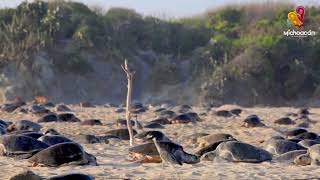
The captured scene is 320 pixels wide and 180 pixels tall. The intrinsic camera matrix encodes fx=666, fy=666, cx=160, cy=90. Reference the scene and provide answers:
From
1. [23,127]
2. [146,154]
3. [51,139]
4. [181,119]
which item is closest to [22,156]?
[51,139]

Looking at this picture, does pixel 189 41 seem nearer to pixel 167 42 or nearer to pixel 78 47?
pixel 167 42

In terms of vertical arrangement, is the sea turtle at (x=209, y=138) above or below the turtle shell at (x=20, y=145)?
below

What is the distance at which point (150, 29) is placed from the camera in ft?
104

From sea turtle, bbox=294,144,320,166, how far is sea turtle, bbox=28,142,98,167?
2565 mm

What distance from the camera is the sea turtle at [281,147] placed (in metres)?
8.97

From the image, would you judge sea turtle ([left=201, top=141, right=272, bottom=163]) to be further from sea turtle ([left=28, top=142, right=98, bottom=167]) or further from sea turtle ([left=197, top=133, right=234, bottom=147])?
sea turtle ([left=197, top=133, right=234, bottom=147])

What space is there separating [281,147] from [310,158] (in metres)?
1.18

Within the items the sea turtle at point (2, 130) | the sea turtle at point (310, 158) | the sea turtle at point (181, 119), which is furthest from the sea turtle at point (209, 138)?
the sea turtle at point (181, 119)

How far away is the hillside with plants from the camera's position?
A: 26.2 m

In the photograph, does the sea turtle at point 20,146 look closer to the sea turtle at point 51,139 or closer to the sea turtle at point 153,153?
the sea turtle at point 51,139

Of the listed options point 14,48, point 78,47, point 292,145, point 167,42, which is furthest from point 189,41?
point 292,145

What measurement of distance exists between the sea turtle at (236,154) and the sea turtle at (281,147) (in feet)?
2.88

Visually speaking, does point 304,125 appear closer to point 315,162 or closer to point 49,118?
point 49,118

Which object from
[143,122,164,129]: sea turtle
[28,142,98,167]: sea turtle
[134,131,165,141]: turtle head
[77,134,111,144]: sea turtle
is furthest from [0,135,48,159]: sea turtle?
[143,122,164,129]: sea turtle
